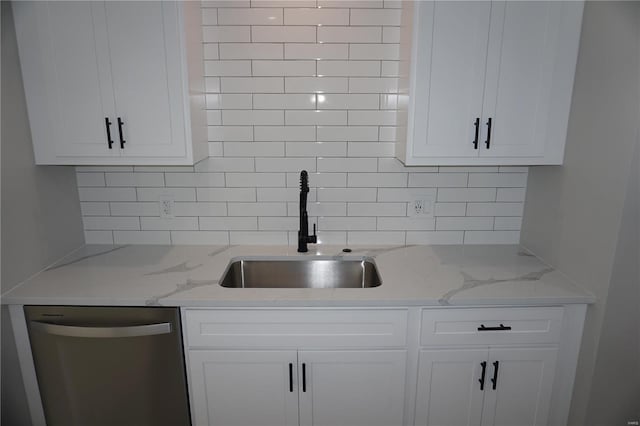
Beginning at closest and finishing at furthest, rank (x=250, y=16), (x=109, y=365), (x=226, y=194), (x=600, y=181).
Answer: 1. (x=600, y=181)
2. (x=109, y=365)
3. (x=250, y=16)
4. (x=226, y=194)

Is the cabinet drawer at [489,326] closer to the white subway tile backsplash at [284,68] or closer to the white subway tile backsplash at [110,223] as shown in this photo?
the white subway tile backsplash at [284,68]

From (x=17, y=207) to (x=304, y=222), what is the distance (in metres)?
Answer: 1.23

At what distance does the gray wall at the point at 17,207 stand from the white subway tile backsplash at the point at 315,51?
115cm

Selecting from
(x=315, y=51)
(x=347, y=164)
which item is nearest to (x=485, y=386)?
(x=347, y=164)

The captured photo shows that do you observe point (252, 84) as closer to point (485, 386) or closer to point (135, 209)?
point (135, 209)

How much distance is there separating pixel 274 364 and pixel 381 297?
0.54 metres

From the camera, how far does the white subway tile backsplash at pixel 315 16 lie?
1.92 meters

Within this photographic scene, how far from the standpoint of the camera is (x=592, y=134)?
63.9 inches

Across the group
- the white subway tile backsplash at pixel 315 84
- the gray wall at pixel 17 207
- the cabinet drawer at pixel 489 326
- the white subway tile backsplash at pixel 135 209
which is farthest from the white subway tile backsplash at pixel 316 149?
the gray wall at pixel 17 207

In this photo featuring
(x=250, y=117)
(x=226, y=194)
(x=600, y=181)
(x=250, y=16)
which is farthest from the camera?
(x=226, y=194)

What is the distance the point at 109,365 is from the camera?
1.67 meters

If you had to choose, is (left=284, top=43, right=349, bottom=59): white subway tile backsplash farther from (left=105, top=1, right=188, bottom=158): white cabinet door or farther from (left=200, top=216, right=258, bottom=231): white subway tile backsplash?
(left=200, top=216, right=258, bottom=231): white subway tile backsplash

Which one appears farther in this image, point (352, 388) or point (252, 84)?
point (252, 84)

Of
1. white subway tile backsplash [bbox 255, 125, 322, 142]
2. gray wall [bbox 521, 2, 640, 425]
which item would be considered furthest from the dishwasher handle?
gray wall [bbox 521, 2, 640, 425]
